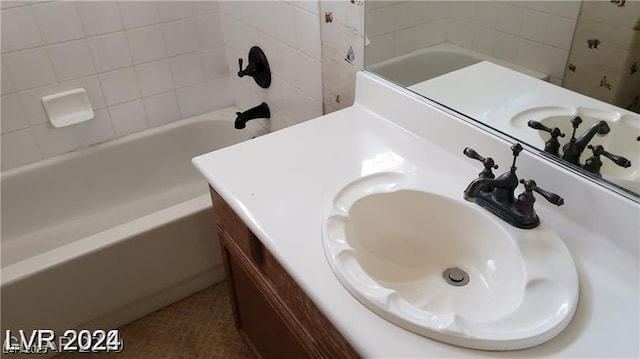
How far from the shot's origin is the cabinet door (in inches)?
43.2

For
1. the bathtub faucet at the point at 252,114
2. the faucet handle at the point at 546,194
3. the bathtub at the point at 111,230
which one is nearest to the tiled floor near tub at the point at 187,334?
the bathtub at the point at 111,230

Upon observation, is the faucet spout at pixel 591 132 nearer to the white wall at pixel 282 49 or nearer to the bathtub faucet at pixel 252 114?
the white wall at pixel 282 49

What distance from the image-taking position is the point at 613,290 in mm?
774

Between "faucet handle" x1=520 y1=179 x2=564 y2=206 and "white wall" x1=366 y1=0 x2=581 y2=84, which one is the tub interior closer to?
"white wall" x1=366 y1=0 x2=581 y2=84

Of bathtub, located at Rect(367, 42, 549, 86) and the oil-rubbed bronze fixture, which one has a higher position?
bathtub, located at Rect(367, 42, 549, 86)

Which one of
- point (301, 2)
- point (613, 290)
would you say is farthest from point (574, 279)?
point (301, 2)

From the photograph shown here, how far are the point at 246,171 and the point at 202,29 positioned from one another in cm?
122

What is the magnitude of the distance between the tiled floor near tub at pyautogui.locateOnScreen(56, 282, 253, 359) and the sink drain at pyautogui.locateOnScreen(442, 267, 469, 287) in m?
0.90

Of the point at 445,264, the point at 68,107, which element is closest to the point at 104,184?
the point at 68,107

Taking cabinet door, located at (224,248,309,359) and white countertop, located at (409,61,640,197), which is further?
cabinet door, located at (224,248,309,359)

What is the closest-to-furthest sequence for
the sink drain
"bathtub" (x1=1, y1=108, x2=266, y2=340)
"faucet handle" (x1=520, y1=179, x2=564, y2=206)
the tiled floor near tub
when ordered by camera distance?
1. "faucet handle" (x1=520, y1=179, x2=564, y2=206)
2. the sink drain
3. "bathtub" (x1=1, y1=108, x2=266, y2=340)
4. the tiled floor near tub

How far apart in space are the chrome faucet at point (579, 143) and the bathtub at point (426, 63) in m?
0.36

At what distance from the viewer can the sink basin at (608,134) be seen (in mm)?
865

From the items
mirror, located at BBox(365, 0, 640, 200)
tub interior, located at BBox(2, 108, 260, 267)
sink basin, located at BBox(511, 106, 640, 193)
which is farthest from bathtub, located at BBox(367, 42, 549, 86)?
tub interior, located at BBox(2, 108, 260, 267)
